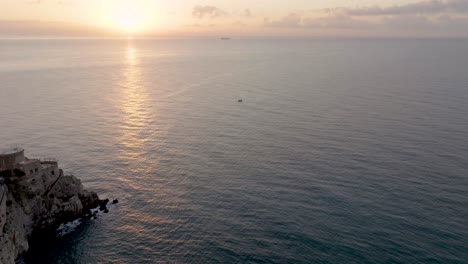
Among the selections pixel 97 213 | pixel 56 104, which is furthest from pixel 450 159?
pixel 56 104

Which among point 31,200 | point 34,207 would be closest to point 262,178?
point 34,207

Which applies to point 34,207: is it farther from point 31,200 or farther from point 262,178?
point 262,178

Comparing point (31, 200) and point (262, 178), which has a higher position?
point (31, 200)

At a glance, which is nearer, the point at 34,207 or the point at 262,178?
the point at 34,207

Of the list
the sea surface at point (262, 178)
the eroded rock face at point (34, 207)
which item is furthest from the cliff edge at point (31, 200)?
the sea surface at point (262, 178)

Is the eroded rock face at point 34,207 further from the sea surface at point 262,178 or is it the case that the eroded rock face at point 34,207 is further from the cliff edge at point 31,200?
the sea surface at point 262,178

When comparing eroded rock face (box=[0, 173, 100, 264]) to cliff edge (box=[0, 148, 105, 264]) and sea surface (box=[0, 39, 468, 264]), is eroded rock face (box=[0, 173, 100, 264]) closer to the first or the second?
cliff edge (box=[0, 148, 105, 264])

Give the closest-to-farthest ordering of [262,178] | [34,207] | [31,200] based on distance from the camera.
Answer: [31,200] < [34,207] < [262,178]

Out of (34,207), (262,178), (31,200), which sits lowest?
(262,178)
